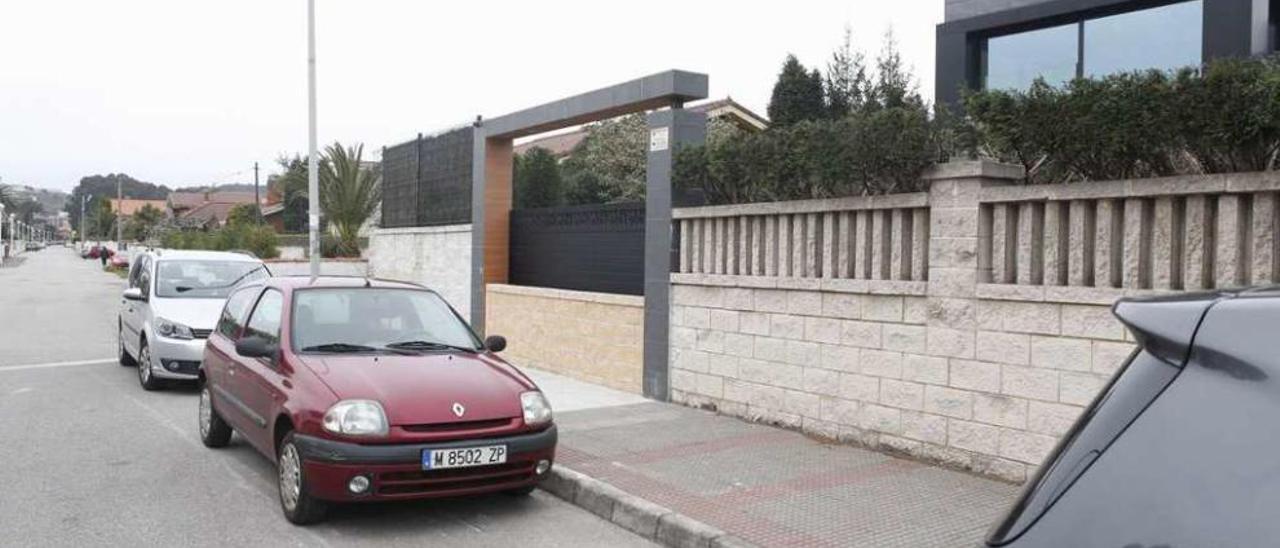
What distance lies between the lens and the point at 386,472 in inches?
224

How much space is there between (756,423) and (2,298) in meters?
28.0

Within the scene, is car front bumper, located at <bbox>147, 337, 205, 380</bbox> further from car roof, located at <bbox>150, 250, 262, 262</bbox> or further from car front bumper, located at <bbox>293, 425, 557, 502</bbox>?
car front bumper, located at <bbox>293, 425, 557, 502</bbox>

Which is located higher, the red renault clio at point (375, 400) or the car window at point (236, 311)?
the car window at point (236, 311)

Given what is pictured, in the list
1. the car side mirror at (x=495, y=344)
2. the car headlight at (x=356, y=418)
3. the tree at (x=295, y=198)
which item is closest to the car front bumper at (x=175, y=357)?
the car side mirror at (x=495, y=344)

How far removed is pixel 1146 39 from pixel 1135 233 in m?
8.84

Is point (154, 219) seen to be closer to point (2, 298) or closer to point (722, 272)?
point (2, 298)

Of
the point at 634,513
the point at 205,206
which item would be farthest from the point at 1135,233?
the point at 205,206

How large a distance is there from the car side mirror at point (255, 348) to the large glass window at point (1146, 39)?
1077 cm

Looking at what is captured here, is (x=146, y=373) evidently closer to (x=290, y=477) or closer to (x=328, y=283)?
(x=328, y=283)

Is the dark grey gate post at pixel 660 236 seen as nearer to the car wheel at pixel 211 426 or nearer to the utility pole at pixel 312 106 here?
the car wheel at pixel 211 426

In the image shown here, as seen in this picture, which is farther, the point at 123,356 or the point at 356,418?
the point at 123,356

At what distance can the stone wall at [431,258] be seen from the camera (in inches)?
577

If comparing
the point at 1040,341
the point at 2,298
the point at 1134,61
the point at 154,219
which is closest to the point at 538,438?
the point at 1040,341

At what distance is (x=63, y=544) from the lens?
18.2ft
